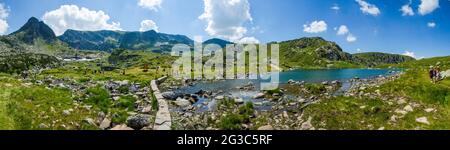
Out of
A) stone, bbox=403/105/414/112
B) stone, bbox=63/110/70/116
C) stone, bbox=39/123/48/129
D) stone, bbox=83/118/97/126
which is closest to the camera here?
stone, bbox=39/123/48/129

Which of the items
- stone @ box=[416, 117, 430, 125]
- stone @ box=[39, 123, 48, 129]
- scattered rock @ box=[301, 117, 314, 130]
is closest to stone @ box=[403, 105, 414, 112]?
stone @ box=[416, 117, 430, 125]

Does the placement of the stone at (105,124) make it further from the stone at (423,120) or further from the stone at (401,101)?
the stone at (401,101)

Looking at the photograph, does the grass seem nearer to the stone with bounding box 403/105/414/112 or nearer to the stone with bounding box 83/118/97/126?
the stone with bounding box 83/118/97/126

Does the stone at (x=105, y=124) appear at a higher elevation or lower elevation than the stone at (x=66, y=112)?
lower

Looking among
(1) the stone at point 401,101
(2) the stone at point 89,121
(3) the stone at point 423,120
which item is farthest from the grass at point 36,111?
(1) the stone at point 401,101

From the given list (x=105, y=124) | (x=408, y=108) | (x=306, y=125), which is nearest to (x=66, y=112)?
(x=105, y=124)

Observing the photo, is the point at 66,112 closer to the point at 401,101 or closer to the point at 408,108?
the point at 408,108

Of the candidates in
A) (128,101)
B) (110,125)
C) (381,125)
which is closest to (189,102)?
(128,101)

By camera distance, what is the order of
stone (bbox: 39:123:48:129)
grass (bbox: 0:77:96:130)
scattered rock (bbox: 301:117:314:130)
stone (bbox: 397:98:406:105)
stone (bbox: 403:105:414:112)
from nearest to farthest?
grass (bbox: 0:77:96:130)
stone (bbox: 39:123:48:129)
stone (bbox: 403:105:414:112)
scattered rock (bbox: 301:117:314:130)
stone (bbox: 397:98:406:105)
